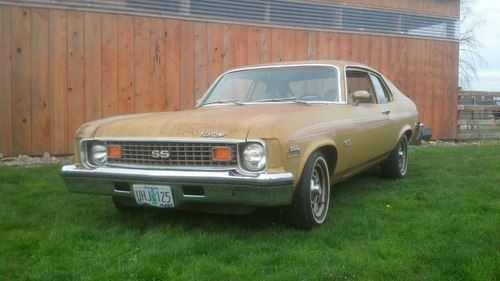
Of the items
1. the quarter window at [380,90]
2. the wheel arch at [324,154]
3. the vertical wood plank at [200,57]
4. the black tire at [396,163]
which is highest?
the vertical wood plank at [200,57]

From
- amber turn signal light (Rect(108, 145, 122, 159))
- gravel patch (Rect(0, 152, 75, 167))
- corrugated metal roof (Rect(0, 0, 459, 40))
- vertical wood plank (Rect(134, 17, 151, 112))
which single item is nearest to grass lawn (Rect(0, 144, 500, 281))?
amber turn signal light (Rect(108, 145, 122, 159))

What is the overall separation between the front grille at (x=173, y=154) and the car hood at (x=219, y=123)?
7 cm

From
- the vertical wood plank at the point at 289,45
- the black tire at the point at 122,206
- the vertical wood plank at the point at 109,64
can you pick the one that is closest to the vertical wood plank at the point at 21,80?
the vertical wood plank at the point at 109,64

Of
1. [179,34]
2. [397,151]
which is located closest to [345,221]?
[397,151]

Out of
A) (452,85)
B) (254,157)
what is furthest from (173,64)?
(452,85)

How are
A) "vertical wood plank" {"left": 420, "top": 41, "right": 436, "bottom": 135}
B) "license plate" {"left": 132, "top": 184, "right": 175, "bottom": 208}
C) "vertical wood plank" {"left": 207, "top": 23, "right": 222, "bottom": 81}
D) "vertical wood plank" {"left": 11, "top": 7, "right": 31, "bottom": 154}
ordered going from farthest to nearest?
1. "vertical wood plank" {"left": 420, "top": 41, "right": 436, "bottom": 135}
2. "vertical wood plank" {"left": 207, "top": 23, "right": 222, "bottom": 81}
3. "vertical wood plank" {"left": 11, "top": 7, "right": 31, "bottom": 154}
4. "license plate" {"left": 132, "top": 184, "right": 175, "bottom": 208}

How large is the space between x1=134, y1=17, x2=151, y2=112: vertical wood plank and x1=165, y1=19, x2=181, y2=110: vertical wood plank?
321 millimetres

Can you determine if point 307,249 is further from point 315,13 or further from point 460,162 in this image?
point 315,13

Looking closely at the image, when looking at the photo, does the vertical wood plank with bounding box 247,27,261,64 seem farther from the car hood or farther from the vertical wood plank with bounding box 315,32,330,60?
the car hood

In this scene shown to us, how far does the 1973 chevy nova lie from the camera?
3.52m

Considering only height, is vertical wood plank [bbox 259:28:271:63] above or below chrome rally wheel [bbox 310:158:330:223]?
above

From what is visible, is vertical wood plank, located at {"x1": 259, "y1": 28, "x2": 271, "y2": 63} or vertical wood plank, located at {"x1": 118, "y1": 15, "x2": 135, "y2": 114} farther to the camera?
vertical wood plank, located at {"x1": 259, "y1": 28, "x2": 271, "y2": 63}

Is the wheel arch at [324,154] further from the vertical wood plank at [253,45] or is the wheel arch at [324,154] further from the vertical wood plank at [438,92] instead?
the vertical wood plank at [438,92]

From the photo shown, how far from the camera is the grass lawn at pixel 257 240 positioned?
311cm
